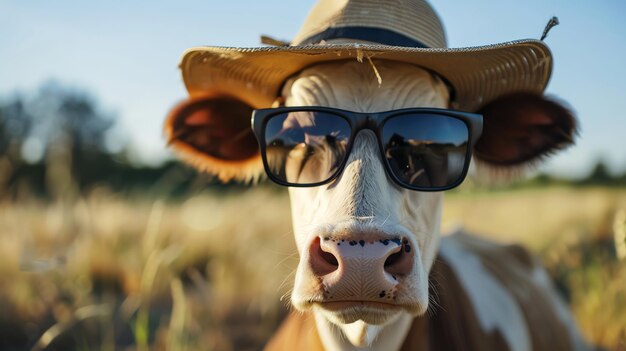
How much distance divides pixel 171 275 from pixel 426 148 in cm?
228

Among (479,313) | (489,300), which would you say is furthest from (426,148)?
(489,300)

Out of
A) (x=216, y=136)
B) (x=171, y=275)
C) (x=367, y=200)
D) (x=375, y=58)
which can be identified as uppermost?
(x=375, y=58)

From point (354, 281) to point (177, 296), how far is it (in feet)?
4.99

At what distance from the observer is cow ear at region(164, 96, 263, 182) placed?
2408 mm

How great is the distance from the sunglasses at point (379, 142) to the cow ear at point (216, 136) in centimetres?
56

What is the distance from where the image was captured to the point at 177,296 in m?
2.73

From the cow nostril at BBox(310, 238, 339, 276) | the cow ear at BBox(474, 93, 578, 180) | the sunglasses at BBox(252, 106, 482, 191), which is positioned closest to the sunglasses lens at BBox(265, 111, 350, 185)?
the sunglasses at BBox(252, 106, 482, 191)

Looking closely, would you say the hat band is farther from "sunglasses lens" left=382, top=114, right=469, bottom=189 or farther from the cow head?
"sunglasses lens" left=382, top=114, right=469, bottom=189

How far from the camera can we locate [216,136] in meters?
2.51

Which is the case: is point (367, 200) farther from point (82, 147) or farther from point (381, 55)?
point (82, 147)

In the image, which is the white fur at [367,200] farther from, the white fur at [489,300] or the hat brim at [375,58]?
the white fur at [489,300]

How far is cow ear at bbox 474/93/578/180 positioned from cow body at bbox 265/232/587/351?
1.65 ft

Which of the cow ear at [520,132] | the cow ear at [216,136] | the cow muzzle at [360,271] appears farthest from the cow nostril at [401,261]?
the cow ear at [216,136]

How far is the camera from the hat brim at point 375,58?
5.98 ft
